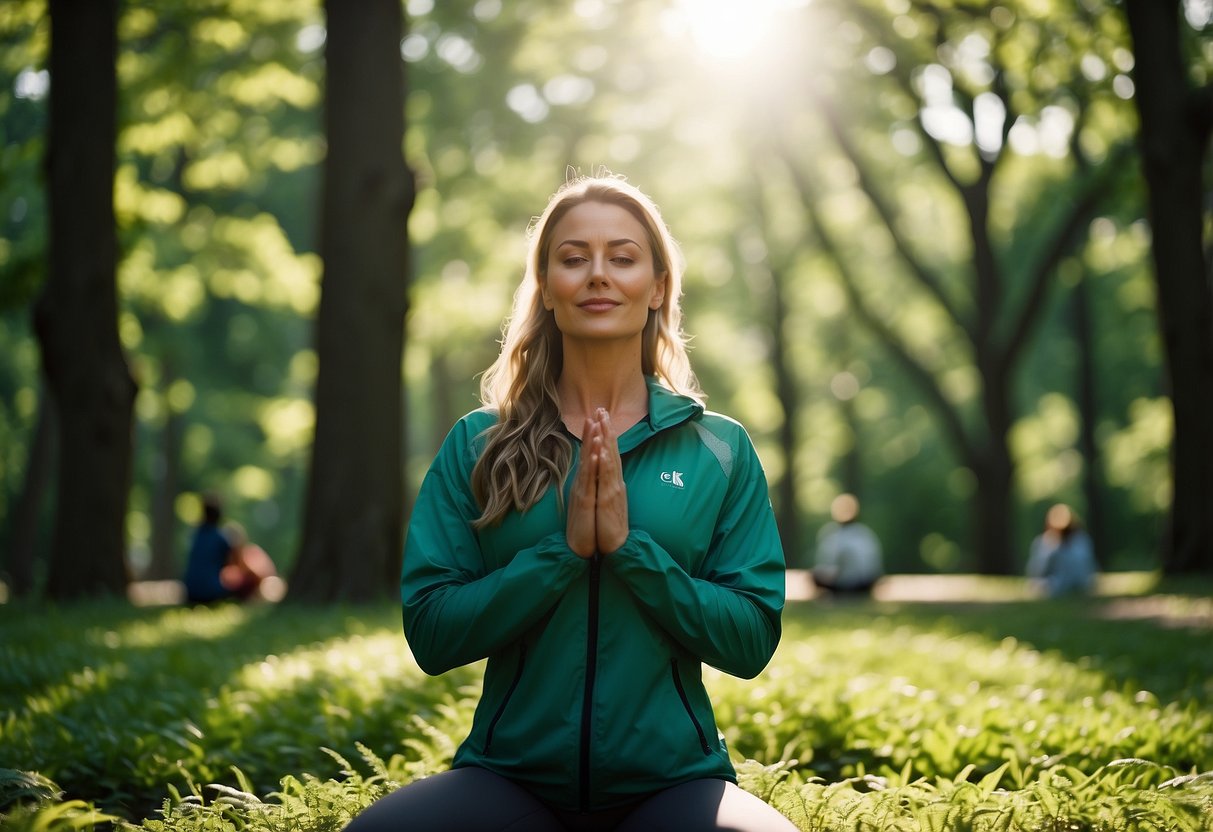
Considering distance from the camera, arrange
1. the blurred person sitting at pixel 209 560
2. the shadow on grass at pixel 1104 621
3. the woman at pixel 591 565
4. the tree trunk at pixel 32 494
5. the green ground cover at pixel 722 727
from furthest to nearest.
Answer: the tree trunk at pixel 32 494 < the blurred person sitting at pixel 209 560 < the shadow on grass at pixel 1104 621 < the green ground cover at pixel 722 727 < the woman at pixel 591 565

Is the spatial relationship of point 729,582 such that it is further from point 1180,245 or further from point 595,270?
point 1180,245

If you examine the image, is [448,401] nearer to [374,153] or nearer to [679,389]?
[374,153]

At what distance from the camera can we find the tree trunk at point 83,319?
13273 millimetres

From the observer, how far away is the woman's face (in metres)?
3.30

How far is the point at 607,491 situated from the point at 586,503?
2.2 inches

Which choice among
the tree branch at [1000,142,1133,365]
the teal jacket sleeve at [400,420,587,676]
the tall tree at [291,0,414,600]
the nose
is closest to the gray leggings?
the teal jacket sleeve at [400,420,587,676]

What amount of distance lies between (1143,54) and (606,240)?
1416 cm

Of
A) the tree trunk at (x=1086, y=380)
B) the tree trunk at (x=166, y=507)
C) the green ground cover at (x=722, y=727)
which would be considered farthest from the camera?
the tree trunk at (x=1086, y=380)

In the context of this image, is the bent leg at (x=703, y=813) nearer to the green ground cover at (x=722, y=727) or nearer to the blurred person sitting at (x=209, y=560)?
the green ground cover at (x=722, y=727)

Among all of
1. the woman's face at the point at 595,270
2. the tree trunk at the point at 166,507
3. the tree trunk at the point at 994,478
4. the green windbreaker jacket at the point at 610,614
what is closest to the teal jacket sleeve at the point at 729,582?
the green windbreaker jacket at the point at 610,614

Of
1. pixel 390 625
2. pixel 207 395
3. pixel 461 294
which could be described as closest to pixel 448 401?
pixel 207 395

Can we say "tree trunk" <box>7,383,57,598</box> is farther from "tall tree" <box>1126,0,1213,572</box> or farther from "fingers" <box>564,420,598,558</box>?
"fingers" <box>564,420,598,558</box>

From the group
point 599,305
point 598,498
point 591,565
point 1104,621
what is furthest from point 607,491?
point 1104,621

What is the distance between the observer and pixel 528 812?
3.03 meters
